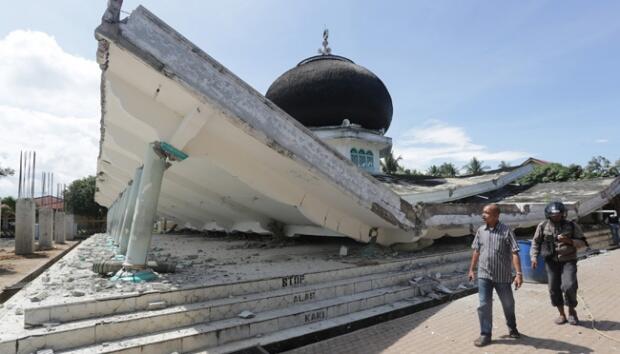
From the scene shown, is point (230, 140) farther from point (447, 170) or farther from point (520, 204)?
point (447, 170)

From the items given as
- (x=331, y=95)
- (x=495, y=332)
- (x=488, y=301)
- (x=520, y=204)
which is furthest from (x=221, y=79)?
(x=331, y=95)

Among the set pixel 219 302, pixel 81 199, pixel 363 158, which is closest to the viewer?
pixel 219 302

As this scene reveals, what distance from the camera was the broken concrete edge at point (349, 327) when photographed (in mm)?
4090

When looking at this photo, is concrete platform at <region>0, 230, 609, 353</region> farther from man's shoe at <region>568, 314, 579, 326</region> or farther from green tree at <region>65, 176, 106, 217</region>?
green tree at <region>65, 176, 106, 217</region>

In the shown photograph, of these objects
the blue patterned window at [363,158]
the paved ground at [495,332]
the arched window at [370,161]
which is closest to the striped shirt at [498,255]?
the paved ground at [495,332]

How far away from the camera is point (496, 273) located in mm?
4031

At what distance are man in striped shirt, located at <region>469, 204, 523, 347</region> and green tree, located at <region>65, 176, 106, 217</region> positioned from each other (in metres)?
38.4

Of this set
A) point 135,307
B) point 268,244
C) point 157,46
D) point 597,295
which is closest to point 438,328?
point 597,295

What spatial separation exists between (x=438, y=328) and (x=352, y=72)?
44.4 ft

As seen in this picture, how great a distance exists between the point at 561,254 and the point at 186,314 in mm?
4442

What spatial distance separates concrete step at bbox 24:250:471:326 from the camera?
3742mm

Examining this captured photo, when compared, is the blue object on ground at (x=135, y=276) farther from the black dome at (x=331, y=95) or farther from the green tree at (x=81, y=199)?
the green tree at (x=81, y=199)

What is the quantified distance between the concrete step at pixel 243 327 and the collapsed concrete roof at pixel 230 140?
1.63 metres

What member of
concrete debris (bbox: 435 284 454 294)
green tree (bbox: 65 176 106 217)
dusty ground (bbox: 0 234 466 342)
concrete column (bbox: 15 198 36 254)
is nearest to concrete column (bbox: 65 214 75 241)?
green tree (bbox: 65 176 106 217)
